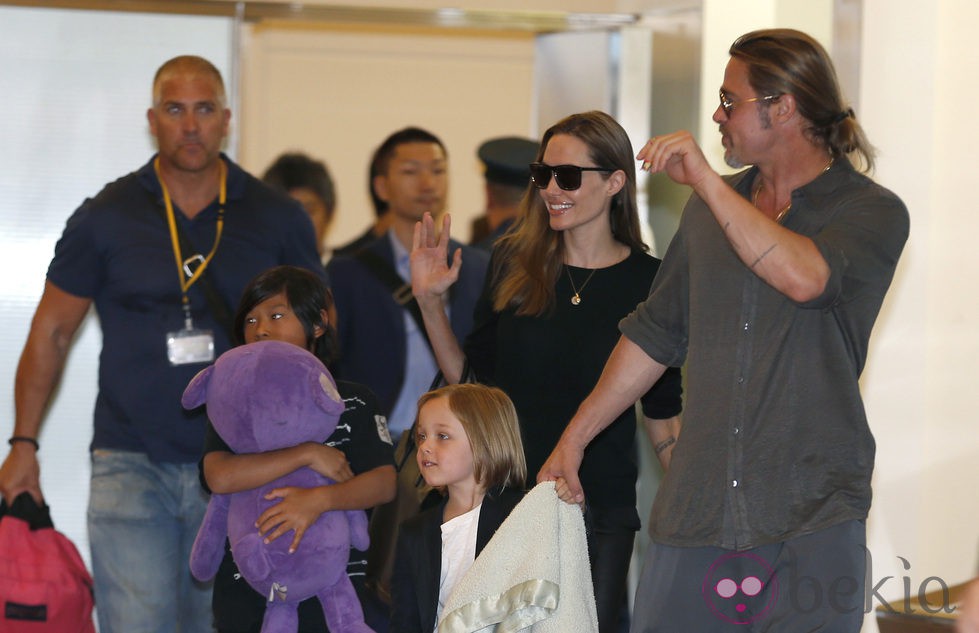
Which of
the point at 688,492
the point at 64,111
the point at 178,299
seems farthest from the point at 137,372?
the point at 688,492

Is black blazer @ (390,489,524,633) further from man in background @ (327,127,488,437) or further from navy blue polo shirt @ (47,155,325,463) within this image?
man in background @ (327,127,488,437)

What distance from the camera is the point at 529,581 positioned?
11.0 feet

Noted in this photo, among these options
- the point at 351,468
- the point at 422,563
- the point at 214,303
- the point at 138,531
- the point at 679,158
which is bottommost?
the point at 138,531

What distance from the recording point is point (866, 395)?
486 centimetres

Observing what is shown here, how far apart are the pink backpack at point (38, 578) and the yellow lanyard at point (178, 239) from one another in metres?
0.78

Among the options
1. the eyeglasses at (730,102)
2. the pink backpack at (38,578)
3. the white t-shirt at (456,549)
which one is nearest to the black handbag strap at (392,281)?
the pink backpack at (38,578)

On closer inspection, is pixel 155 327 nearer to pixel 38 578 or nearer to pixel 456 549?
pixel 38 578

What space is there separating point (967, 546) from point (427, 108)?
5872 mm

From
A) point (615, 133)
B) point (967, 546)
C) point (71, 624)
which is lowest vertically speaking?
point (71, 624)

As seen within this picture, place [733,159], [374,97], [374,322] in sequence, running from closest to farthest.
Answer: [733,159], [374,322], [374,97]

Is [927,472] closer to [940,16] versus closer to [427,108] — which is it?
[940,16]

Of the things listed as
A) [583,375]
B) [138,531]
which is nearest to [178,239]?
[138,531]

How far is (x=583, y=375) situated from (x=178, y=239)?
1.61 m

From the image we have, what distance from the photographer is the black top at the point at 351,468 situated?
12.9 ft
